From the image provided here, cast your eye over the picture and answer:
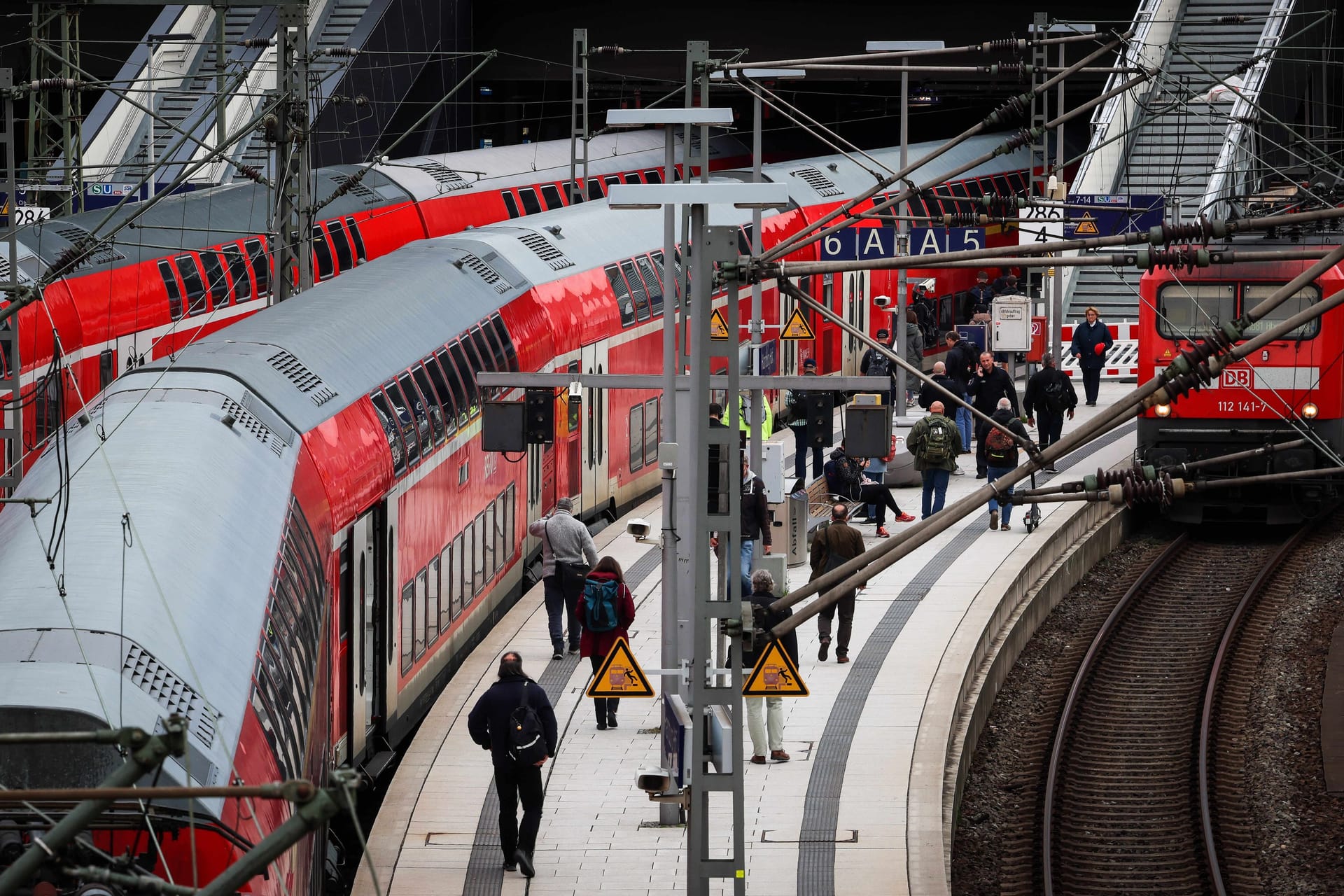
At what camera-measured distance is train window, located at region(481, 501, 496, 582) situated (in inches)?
763

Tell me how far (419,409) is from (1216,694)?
8.07 meters

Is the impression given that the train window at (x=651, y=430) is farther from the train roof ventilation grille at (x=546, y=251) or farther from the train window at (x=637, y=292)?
the train roof ventilation grille at (x=546, y=251)

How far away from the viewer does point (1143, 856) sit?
618 inches

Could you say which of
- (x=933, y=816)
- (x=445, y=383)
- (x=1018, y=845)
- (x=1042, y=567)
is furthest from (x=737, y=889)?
(x=1042, y=567)

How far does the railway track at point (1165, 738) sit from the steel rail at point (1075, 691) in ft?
0.07

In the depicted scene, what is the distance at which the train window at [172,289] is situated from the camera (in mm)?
23094

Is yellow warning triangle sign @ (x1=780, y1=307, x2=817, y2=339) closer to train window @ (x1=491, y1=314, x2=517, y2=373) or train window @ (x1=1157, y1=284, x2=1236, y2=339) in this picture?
train window @ (x1=1157, y1=284, x2=1236, y2=339)

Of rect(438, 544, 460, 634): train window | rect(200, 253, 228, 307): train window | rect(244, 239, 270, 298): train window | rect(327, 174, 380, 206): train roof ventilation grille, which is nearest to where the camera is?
rect(438, 544, 460, 634): train window

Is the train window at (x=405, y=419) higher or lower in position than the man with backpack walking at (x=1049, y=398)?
higher

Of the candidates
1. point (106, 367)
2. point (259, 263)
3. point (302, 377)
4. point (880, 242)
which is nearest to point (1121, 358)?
point (880, 242)

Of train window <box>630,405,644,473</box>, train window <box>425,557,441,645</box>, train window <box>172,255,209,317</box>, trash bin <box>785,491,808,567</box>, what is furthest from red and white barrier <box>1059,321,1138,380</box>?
train window <box>425,557,441,645</box>

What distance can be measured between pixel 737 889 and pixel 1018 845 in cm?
510

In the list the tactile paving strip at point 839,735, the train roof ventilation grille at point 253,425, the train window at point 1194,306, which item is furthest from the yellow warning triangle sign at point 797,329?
the train roof ventilation grille at point 253,425

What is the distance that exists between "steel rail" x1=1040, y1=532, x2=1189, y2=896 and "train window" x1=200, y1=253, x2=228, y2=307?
10796 mm
